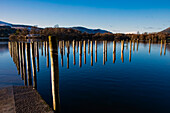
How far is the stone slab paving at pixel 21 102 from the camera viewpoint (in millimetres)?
4766

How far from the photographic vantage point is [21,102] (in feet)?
17.5

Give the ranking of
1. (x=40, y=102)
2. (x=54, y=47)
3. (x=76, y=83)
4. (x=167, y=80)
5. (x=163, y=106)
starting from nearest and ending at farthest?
(x=54, y=47)
(x=40, y=102)
(x=163, y=106)
(x=76, y=83)
(x=167, y=80)

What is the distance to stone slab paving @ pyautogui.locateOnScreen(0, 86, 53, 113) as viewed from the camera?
4766 mm

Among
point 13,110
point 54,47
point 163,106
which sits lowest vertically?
point 163,106

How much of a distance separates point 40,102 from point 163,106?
6105mm

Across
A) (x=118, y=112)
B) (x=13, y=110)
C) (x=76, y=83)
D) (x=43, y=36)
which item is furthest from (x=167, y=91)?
(x=43, y=36)

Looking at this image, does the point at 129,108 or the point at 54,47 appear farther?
the point at 129,108

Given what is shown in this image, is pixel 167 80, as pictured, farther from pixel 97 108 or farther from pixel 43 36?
pixel 43 36

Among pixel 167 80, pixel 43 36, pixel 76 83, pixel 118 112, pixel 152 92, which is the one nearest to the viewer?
pixel 118 112

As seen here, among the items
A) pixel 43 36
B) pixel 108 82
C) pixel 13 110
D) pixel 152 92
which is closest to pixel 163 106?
pixel 152 92

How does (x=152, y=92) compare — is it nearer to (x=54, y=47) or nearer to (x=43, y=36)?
(x=54, y=47)

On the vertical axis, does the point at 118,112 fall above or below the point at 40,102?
below

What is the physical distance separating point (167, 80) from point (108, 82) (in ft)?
17.0

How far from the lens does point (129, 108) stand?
643 centimetres
